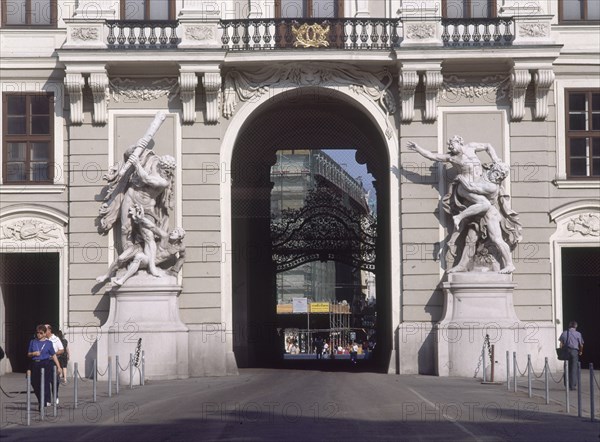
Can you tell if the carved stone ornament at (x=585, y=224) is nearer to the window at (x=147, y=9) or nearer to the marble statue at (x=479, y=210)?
the marble statue at (x=479, y=210)

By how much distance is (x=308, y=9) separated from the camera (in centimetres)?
3925

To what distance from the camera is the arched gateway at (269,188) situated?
38406mm

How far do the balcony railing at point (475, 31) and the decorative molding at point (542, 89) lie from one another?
1.26 metres

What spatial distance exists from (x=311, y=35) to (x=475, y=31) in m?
4.47

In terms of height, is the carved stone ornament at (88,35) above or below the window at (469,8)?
below

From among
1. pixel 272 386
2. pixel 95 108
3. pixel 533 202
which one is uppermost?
pixel 95 108

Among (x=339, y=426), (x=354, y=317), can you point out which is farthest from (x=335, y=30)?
(x=354, y=317)

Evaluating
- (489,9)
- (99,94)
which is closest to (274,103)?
(99,94)

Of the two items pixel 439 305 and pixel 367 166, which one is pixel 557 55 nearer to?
pixel 439 305

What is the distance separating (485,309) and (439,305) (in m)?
1.53

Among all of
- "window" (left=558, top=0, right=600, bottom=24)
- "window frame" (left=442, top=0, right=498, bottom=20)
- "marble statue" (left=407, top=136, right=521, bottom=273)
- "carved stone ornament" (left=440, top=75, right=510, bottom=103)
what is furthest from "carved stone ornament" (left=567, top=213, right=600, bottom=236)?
"window frame" (left=442, top=0, right=498, bottom=20)

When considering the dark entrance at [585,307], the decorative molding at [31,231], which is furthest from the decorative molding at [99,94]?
the dark entrance at [585,307]

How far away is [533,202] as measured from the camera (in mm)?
37969

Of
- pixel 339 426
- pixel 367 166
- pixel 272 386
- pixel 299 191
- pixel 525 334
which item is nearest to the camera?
pixel 339 426
